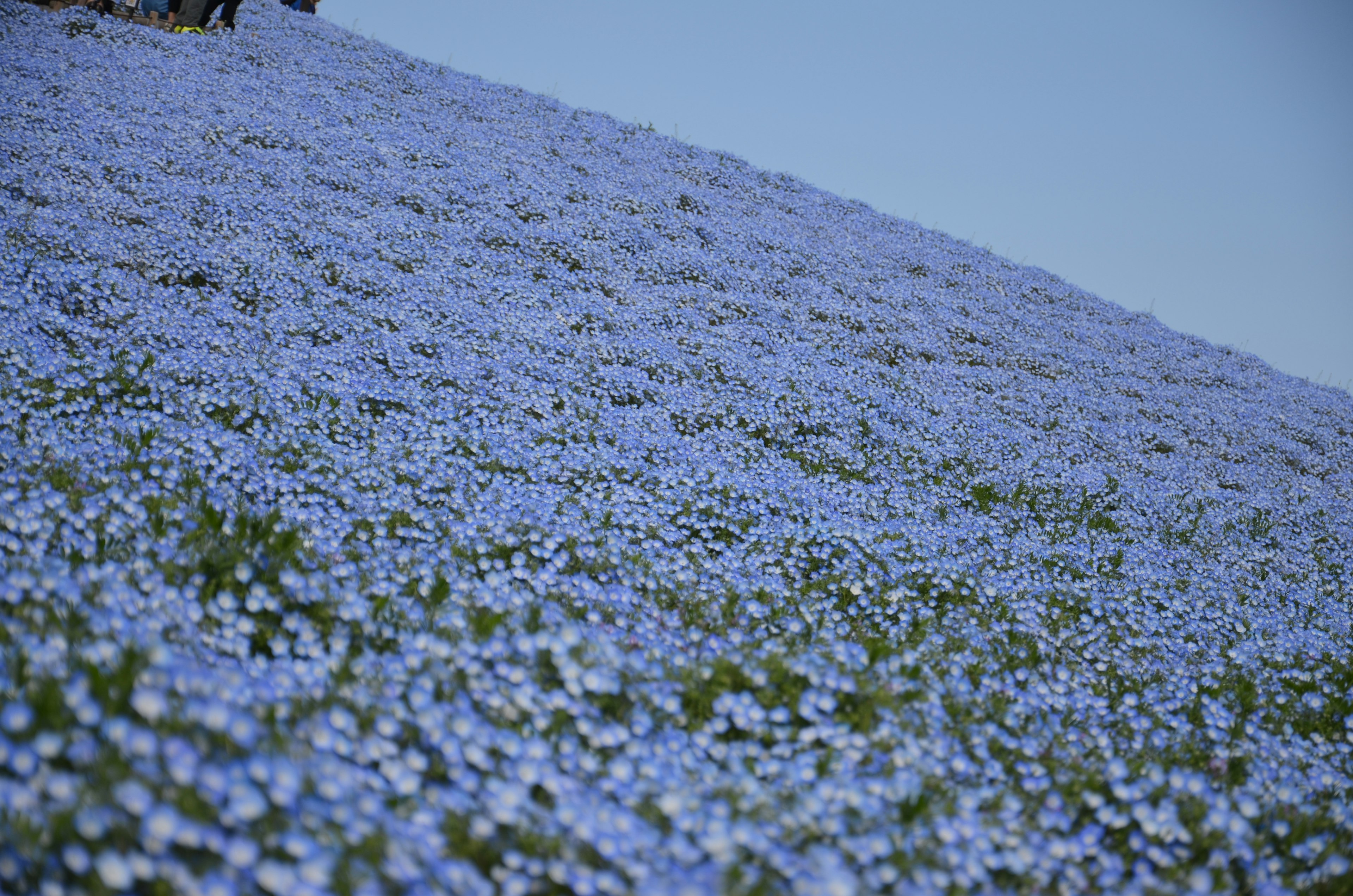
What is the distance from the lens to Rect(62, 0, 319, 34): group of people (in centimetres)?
1867

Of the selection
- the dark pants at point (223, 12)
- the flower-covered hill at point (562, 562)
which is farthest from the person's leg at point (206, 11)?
the flower-covered hill at point (562, 562)

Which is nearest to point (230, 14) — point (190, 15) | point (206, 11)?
point (206, 11)

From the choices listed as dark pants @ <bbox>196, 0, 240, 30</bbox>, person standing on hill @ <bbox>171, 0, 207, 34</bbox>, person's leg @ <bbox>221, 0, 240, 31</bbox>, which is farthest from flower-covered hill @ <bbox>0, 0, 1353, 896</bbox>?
person's leg @ <bbox>221, 0, 240, 31</bbox>

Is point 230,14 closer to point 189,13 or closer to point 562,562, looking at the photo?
point 189,13

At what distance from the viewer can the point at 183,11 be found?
19047 mm

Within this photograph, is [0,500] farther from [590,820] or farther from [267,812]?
[590,820]

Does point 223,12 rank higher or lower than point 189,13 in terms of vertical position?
higher

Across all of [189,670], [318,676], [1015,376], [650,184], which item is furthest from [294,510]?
[650,184]

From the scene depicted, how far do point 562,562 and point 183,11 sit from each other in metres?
21.9

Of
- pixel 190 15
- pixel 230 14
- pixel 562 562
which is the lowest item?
pixel 562 562

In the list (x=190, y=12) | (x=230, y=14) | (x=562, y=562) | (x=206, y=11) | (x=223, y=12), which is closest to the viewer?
(x=562, y=562)

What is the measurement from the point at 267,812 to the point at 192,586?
Result: 6.35ft

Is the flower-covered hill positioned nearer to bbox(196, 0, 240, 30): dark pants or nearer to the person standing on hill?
the person standing on hill

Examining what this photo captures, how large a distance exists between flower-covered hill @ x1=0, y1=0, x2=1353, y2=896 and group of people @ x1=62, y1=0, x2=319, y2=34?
307cm
